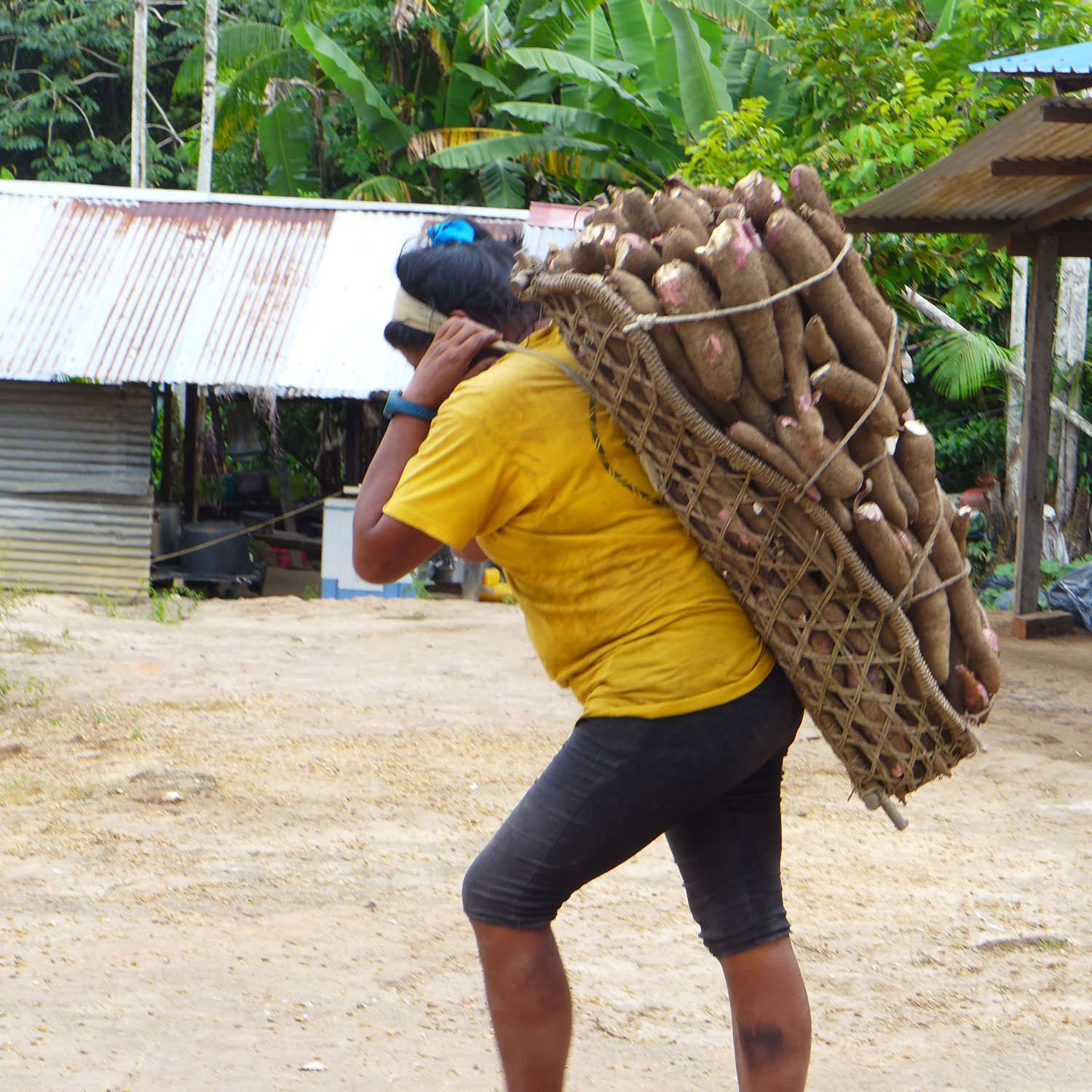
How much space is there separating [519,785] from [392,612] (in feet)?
16.6

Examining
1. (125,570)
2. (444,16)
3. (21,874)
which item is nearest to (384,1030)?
(21,874)

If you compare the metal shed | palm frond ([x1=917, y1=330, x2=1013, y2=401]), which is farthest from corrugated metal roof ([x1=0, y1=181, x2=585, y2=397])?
palm frond ([x1=917, y1=330, x2=1013, y2=401])

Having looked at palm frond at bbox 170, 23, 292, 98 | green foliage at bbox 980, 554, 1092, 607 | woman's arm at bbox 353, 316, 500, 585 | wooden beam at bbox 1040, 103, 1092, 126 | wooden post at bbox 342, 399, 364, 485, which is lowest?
→ green foliage at bbox 980, 554, 1092, 607

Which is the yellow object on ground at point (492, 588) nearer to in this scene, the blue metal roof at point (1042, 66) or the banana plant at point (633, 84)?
the banana plant at point (633, 84)

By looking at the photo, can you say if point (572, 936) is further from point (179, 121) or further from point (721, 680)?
point (179, 121)

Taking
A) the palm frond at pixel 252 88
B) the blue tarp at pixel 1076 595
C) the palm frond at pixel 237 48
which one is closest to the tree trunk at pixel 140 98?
the palm frond at pixel 237 48

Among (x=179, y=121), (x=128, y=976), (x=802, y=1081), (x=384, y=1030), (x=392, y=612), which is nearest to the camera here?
(x=802, y=1081)

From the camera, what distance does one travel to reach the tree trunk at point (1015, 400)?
37.7 ft

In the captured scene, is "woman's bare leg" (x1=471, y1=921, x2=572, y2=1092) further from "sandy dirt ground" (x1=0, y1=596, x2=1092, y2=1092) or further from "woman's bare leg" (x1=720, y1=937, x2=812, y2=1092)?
"sandy dirt ground" (x1=0, y1=596, x2=1092, y2=1092)

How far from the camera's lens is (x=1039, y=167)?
5.96 metres

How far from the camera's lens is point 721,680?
172 centimetres

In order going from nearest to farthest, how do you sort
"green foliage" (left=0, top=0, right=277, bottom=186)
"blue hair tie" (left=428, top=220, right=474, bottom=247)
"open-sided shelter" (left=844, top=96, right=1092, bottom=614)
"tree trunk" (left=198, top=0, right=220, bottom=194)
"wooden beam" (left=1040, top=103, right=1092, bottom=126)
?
"blue hair tie" (left=428, top=220, right=474, bottom=247) < "wooden beam" (left=1040, top=103, right=1092, bottom=126) < "open-sided shelter" (left=844, top=96, right=1092, bottom=614) < "tree trunk" (left=198, top=0, right=220, bottom=194) < "green foliage" (left=0, top=0, right=277, bottom=186)

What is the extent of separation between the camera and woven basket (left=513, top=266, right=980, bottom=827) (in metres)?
1.66

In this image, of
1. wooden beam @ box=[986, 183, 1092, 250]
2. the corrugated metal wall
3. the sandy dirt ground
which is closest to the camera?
the sandy dirt ground
